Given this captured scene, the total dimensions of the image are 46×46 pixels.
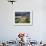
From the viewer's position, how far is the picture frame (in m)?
5.13

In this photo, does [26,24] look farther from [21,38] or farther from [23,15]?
[21,38]


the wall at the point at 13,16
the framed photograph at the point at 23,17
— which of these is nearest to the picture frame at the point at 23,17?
the framed photograph at the point at 23,17

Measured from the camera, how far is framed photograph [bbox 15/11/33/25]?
5.13 meters

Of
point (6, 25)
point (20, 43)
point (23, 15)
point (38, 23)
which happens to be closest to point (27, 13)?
point (23, 15)

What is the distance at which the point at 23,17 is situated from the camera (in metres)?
5.16

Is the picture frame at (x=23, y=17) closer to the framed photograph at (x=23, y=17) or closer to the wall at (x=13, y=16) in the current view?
the framed photograph at (x=23, y=17)

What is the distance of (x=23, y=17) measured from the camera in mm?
5164

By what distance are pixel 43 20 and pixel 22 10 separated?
92 cm

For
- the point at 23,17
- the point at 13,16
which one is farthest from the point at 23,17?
the point at 13,16

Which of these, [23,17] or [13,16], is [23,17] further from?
[13,16]

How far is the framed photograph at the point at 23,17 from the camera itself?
5.13 meters

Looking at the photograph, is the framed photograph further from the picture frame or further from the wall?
the wall

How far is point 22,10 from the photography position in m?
5.13

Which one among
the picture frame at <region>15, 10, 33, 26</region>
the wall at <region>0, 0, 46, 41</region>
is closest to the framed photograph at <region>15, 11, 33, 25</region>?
the picture frame at <region>15, 10, 33, 26</region>
